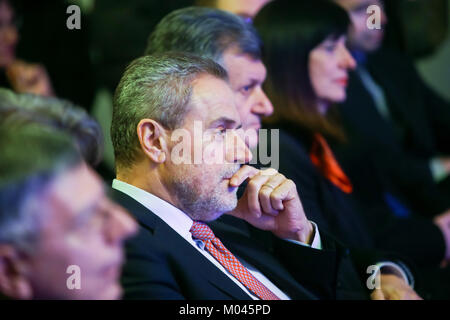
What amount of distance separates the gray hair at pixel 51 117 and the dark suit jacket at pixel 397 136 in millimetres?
1103

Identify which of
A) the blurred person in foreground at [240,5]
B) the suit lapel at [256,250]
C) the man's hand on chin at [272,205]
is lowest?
the suit lapel at [256,250]

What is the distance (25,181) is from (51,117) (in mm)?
158

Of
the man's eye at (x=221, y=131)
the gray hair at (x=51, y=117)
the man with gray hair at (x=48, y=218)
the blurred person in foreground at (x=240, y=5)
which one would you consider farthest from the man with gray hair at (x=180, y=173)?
the blurred person in foreground at (x=240, y=5)

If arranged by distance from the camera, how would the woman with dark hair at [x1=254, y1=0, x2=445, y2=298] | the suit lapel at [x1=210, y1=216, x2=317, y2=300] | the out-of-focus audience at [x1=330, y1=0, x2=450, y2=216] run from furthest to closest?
the out-of-focus audience at [x1=330, y1=0, x2=450, y2=216], the woman with dark hair at [x1=254, y1=0, x2=445, y2=298], the suit lapel at [x1=210, y1=216, x2=317, y2=300]

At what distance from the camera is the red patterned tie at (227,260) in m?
1.20

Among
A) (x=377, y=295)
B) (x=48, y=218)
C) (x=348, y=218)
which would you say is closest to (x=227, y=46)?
(x=348, y=218)

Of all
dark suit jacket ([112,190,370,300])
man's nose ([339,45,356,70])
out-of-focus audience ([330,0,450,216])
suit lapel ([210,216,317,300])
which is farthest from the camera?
out-of-focus audience ([330,0,450,216])

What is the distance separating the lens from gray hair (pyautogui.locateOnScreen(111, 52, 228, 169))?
1.15 metres

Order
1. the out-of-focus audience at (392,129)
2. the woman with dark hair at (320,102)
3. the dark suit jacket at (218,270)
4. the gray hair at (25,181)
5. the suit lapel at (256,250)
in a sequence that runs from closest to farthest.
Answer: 1. the gray hair at (25,181)
2. the dark suit jacket at (218,270)
3. the suit lapel at (256,250)
4. the woman with dark hair at (320,102)
5. the out-of-focus audience at (392,129)

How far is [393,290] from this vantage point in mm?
1522

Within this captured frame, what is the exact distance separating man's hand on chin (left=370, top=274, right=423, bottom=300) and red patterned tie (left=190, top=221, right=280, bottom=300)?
1.16 ft

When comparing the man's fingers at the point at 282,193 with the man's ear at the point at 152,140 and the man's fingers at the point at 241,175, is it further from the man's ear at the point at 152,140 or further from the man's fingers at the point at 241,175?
the man's ear at the point at 152,140

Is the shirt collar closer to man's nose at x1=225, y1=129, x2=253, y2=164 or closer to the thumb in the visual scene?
man's nose at x1=225, y1=129, x2=253, y2=164

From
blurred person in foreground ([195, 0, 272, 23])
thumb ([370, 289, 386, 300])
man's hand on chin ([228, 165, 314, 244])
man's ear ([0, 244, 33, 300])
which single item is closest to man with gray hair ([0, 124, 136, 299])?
man's ear ([0, 244, 33, 300])
